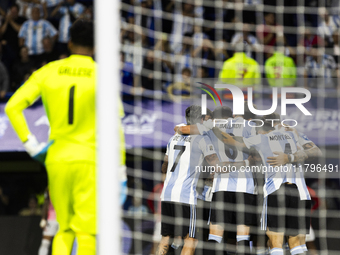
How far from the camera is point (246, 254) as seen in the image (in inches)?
161

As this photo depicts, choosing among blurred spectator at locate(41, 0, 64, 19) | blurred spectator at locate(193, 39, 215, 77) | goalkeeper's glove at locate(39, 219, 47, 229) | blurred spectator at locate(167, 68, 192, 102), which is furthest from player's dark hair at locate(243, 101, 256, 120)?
blurred spectator at locate(41, 0, 64, 19)

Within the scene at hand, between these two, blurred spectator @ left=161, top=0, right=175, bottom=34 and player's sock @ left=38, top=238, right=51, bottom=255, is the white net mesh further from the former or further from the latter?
player's sock @ left=38, top=238, right=51, bottom=255

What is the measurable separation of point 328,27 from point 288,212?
245 cm

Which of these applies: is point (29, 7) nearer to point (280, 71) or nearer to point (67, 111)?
point (280, 71)

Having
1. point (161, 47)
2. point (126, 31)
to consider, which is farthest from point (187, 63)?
point (126, 31)

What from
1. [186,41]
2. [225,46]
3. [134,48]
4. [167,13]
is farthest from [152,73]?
[167,13]

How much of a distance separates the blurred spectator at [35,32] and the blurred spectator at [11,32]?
0.12m

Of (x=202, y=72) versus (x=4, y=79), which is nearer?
(x=202, y=72)

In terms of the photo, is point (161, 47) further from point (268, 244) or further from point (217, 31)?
point (268, 244)

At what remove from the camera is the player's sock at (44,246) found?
5.01 meters

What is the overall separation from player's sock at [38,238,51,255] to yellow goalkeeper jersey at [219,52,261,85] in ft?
8.39

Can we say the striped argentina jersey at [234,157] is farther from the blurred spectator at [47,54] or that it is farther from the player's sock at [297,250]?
the blurred spectator at [47,54]

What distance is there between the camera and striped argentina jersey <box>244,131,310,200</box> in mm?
3924

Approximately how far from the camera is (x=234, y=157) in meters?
4.00
